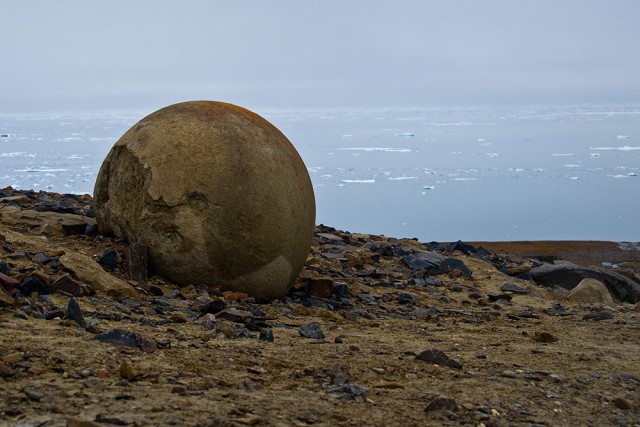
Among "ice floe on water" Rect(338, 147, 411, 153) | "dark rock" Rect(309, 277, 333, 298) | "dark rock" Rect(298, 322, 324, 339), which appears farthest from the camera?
"ice floe on water" Rect(338, 147, 411, 153)

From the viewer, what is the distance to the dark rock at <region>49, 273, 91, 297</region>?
6445 mm

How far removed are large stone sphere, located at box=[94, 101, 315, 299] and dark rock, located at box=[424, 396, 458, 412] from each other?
3084 millimetres

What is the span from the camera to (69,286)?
255 inches

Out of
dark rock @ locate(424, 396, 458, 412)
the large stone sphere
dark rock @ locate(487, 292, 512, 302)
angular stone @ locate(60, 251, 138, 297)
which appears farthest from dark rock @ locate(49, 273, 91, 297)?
dark rock @ locate(487, 292, 512, 302)

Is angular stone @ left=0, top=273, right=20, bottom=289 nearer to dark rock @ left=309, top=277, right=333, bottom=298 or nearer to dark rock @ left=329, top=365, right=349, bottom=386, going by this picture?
dark rock @ left=329, top=365, right=349, bottom=386

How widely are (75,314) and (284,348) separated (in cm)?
156

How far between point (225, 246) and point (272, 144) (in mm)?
1134

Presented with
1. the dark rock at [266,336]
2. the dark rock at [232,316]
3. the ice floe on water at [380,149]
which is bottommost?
the dark rock at [266,336]

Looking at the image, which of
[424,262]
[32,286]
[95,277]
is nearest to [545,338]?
[424,262]

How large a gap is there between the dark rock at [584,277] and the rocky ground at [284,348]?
1673 mm

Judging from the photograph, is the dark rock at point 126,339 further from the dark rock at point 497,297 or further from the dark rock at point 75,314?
the dark rock at point 497,297

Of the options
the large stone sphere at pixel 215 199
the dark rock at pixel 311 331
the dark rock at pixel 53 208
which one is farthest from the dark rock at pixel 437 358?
the dark rock at pixel 53 208

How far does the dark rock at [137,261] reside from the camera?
7.31m

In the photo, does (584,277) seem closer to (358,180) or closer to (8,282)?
(8,282)
